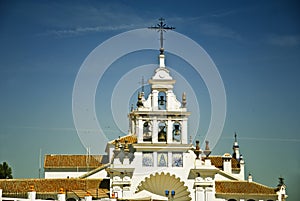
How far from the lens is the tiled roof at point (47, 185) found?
3709 cm

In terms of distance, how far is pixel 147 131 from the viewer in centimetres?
4003

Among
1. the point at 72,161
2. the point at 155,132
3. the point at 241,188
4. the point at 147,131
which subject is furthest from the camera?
the point at 72,161

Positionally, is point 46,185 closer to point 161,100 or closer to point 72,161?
point 161,100

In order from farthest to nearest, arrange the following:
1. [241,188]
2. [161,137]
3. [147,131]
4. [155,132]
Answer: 1. [241,188]
2. [147,131]
3. [161,137]
4. [155,132]

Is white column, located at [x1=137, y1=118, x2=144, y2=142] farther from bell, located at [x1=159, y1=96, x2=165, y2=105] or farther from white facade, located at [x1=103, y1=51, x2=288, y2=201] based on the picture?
bell, located at [x1=159, y1=96, x2=165, y2=105]

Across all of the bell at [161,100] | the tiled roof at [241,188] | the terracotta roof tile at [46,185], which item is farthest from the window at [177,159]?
the terracotta roof tile at [46,185]

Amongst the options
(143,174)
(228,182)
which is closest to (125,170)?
(143,174)

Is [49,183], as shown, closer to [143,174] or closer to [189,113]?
[143,174]

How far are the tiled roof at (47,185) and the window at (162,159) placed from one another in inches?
172

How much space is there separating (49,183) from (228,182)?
43.6ft

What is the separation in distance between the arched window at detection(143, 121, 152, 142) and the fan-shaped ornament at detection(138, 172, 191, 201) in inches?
109

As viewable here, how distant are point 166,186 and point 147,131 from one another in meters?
4.33

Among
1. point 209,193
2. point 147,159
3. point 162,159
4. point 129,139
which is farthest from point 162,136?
point 209,193

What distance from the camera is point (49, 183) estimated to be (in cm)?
→ 3841
